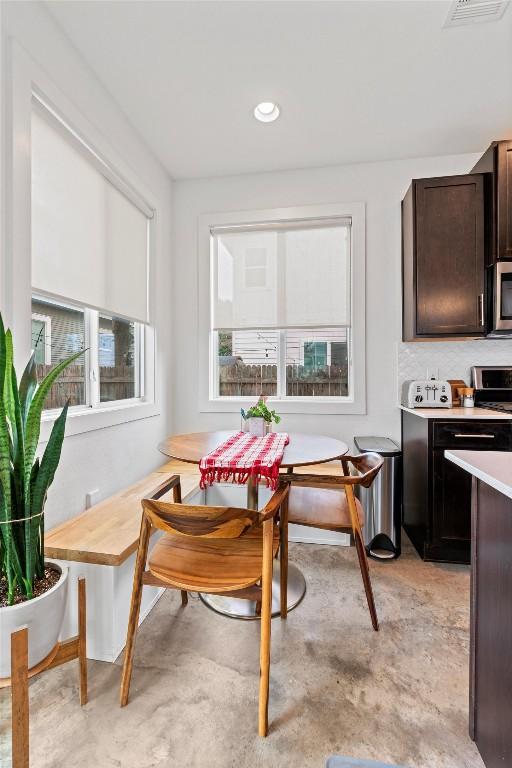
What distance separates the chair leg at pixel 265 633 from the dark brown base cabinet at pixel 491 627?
0.65m

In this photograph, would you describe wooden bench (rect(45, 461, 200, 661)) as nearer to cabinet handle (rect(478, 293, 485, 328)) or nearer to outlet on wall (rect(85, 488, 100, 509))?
outlet on wall (rect(85, 488, 100, 509))

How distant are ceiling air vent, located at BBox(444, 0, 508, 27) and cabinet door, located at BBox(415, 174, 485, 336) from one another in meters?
0.86

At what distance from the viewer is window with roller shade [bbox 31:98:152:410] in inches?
70.2

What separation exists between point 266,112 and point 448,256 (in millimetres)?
1528

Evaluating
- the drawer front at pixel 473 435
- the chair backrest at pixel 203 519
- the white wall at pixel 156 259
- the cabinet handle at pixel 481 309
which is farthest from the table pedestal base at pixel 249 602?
the cabinet handle at pixel 481 309

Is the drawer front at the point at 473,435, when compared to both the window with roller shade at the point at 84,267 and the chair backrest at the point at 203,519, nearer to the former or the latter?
the chair backrest at the point at 203,519

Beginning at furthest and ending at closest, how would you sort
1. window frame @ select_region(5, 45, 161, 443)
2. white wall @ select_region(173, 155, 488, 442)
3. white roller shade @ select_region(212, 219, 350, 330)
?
white roller shade @ select_region(212, 219, 350, 330) → white wall @ select_region(173, 155, 488, 442) → window frame @ select_region(5, 45, 161, 443)

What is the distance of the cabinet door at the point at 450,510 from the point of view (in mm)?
2326

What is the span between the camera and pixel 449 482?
2.33 m

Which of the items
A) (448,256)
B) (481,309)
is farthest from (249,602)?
(448,256)

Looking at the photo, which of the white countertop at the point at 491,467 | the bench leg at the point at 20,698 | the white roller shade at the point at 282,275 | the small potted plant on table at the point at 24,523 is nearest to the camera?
the white countertop at the point at 491,467

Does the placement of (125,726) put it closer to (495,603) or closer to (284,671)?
(284,671)

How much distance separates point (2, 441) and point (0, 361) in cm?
26

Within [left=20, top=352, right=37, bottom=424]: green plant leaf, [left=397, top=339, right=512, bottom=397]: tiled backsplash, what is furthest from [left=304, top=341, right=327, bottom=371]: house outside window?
[left=20, top=352, right=37, bottom=424]: green plant leaf
